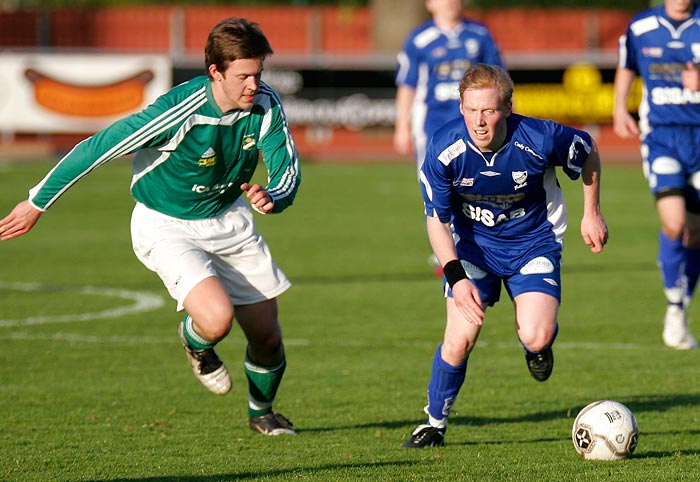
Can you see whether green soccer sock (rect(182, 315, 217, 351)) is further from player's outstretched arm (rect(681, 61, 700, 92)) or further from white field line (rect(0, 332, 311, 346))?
player's outstretched arm (rect(681, 61, 700, 92))

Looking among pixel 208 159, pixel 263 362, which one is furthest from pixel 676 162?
pixel 208 159

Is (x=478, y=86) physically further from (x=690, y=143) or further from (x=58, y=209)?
(x=58, y=209)

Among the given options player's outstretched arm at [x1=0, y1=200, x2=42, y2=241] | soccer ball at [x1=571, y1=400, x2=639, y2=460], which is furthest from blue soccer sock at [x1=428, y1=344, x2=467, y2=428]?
player's outstretched arm at [x1=0, y1=200, x2=42, y2=241]

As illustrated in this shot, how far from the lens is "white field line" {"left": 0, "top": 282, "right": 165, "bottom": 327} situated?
9500mm

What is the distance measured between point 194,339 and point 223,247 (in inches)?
18.4

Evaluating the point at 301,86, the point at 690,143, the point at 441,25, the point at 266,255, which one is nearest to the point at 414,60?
the point at 441,25

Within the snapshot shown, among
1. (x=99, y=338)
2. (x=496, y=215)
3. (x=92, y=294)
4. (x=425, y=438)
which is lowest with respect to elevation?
(x=92, y=294)

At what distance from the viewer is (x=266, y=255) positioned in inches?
245

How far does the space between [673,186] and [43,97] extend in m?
18.6

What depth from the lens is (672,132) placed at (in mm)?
8680

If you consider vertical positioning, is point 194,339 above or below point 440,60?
below

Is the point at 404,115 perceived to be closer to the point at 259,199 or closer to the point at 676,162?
the point at 676,162

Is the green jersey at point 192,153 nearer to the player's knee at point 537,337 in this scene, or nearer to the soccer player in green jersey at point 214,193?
the soccer player in green jersey at point 214,193

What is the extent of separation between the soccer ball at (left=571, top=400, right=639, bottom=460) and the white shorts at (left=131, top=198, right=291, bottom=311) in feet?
5.22
